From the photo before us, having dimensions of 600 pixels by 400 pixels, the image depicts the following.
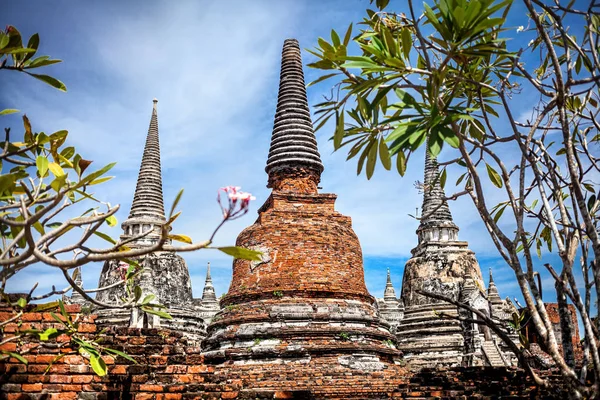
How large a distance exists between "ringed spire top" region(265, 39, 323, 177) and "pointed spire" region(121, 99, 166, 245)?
7.37m

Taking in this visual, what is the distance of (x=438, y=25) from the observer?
406 centimetres

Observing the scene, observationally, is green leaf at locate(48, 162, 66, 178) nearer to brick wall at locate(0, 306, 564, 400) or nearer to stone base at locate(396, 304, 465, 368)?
brick wall at locate(0, 306, 564, 400)

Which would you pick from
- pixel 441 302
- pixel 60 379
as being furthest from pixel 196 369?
pixel 441 302

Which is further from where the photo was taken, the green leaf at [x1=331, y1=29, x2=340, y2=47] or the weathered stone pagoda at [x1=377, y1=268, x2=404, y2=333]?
the weathered stone pagoda at [x1=377, y1=268, x2=404, y2=333]

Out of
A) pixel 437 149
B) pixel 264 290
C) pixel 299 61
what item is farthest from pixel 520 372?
pixel 299 61

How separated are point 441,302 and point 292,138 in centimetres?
997

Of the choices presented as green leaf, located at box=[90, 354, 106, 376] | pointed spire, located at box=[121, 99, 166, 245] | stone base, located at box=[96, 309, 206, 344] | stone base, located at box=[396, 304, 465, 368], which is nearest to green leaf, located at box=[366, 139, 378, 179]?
green leaf, located at box=[90, 354, 106, 376]

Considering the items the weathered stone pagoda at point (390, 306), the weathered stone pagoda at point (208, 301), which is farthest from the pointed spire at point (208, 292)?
the weathered stone pagoda at point (390, 306)

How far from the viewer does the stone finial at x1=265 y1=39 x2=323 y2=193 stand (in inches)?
616

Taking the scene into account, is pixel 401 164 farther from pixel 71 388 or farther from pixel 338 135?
pixel 71 388

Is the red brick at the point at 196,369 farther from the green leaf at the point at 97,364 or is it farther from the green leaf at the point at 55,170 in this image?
the green leaf at the point at 55,170

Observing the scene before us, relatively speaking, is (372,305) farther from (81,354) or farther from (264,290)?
(81,354)

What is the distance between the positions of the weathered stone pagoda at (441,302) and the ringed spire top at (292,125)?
16.6 feet

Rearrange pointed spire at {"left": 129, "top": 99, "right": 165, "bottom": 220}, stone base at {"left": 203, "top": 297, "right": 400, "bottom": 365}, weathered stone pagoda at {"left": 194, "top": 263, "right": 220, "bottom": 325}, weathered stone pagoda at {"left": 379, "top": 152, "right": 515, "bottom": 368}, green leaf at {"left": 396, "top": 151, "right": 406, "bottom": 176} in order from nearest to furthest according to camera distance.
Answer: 1. green leaf at {"left": 396, "top": 151, "right": 406, "bottom": 176}
2. stone base at {"left": 203, "top": 297, "right": 400, "bottom": 365}
3. weathered stone pagoda at {"left": 379, "top": 152, "right": 515, "bottom": 368}
4. pointed spire at {"left": 129, "top": 99, "right": 165, "bottom": 220}
5. weathered stone pagoda at {"left": 194, "top": 263, "right": 220, "bottom": 325}
